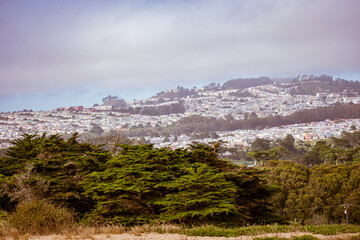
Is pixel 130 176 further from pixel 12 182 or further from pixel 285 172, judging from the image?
pixel 285 172

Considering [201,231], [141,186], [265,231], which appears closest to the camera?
[265,231]

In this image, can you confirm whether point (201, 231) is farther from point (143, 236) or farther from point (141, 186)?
point (141, 186)

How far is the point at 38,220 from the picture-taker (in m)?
7.41

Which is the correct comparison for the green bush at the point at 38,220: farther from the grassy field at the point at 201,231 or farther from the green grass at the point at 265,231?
the green grass at the point at 265,231

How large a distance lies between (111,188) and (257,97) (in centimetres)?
15695

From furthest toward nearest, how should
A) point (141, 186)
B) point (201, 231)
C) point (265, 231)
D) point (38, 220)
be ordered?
point (141, 186) < point (38, 220) < point (201, 231) < point (265, 231)

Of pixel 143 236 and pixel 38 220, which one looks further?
pixel 38 220

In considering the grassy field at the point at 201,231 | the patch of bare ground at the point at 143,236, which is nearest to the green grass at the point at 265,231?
the grassy field at the point at 201,231

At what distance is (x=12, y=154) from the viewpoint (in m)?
16.4

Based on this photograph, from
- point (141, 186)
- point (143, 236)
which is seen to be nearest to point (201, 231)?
point (143, 236)

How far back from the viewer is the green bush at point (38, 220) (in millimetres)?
7301

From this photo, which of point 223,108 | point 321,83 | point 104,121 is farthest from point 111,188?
point 321,83

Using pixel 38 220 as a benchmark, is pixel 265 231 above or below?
below

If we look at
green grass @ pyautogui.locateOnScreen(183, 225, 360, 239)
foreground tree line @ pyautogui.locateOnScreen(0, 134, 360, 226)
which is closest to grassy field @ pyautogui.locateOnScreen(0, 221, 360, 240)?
green grass @ pyautogui.locateOnScreen(183, 225, 360, 239)
